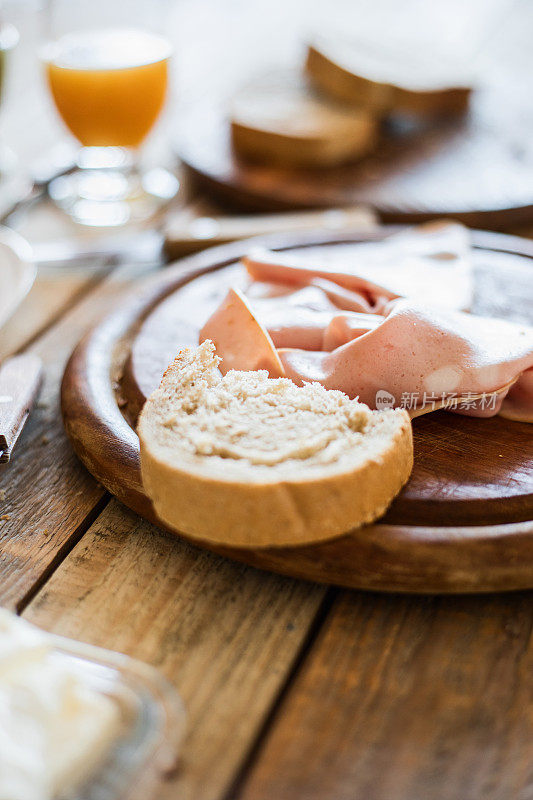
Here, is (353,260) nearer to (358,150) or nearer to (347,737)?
(358,150)

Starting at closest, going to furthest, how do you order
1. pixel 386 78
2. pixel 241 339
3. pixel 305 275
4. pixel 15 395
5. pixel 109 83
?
pixel 241 339, pixel 15 395, pixel 305 275, pixel 109 83, pixel 386 78

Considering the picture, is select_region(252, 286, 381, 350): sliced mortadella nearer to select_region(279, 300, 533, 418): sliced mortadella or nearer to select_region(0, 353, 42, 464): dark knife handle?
select_region(279, 300, 533, 418): sliced mortadella

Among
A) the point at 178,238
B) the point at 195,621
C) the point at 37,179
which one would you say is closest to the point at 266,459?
the point at 195,621

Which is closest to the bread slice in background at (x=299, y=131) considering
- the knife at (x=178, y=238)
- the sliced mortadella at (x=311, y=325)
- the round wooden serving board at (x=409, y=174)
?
the round wooden serving board at (x=409, y=174)

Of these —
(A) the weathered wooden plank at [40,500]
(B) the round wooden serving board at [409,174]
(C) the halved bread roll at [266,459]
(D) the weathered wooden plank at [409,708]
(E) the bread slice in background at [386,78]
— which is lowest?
(A) the weathered wooden plank at [40,500]

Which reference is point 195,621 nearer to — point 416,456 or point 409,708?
point 409,708

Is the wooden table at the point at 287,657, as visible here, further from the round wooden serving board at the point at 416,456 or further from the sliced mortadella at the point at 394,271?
the sliced mortadella at the point at 394,271
